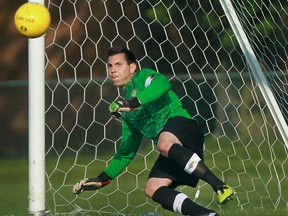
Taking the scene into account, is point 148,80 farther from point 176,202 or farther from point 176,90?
point 176,90

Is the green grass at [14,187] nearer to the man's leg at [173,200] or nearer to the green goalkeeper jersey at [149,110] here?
the green goalkeeper jersey at [149,110]

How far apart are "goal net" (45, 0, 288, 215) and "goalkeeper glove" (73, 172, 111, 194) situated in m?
1.94

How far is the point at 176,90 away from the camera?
10.2 meters

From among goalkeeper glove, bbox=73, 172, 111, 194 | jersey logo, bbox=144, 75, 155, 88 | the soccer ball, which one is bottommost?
goalkeeper glove, bbox=73, 172, 111, 194

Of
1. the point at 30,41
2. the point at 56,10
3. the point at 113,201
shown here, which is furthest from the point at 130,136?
the point at 56,10

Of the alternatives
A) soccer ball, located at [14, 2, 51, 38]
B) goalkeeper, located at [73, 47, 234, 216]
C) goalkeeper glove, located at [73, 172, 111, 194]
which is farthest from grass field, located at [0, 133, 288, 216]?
soccer ball, located at [14, 2, 51, 38]

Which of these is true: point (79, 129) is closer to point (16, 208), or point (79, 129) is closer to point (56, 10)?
point (56, 10)

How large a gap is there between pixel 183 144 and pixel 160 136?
15 centimetres

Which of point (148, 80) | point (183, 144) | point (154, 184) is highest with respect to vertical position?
point (148, 80)

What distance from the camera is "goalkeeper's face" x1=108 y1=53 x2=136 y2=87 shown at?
229 inches

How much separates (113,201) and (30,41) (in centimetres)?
266

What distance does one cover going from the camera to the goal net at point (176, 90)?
866 centimetres

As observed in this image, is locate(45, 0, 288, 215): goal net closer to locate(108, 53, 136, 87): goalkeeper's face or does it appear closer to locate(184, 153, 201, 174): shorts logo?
locate(108, 53, 136, 87): goalkeeper's face

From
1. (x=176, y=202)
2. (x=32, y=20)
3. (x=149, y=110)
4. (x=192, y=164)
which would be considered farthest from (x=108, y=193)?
(x=32, y=20)
